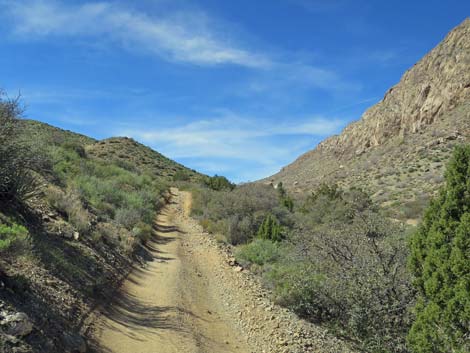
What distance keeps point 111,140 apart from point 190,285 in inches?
2449

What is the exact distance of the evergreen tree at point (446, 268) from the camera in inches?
234

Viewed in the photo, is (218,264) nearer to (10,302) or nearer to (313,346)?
(313,346)

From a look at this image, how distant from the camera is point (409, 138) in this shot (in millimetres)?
48344

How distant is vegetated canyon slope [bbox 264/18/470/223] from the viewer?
32250 mm

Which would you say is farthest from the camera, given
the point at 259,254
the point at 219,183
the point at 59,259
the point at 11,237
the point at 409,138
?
the point at 409,138

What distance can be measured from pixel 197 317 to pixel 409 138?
46.0m

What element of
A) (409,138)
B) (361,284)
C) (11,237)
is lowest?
(11,237)

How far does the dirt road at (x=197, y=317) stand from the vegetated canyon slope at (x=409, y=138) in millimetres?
16451

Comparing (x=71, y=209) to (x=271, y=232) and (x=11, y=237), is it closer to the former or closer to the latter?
(x=11, y=237)

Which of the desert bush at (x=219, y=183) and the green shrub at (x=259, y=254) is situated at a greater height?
the desert bush at (x=219, y=183)

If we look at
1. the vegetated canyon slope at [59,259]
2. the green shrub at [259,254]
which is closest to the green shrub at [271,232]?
the green shrub at [259,254]

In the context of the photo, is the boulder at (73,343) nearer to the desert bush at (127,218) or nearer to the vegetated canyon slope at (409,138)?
the desert bush at (127,218)

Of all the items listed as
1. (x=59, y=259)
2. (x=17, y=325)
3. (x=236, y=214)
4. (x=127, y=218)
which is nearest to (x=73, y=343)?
(x=17, y=325)

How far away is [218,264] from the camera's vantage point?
1387 centimetres
